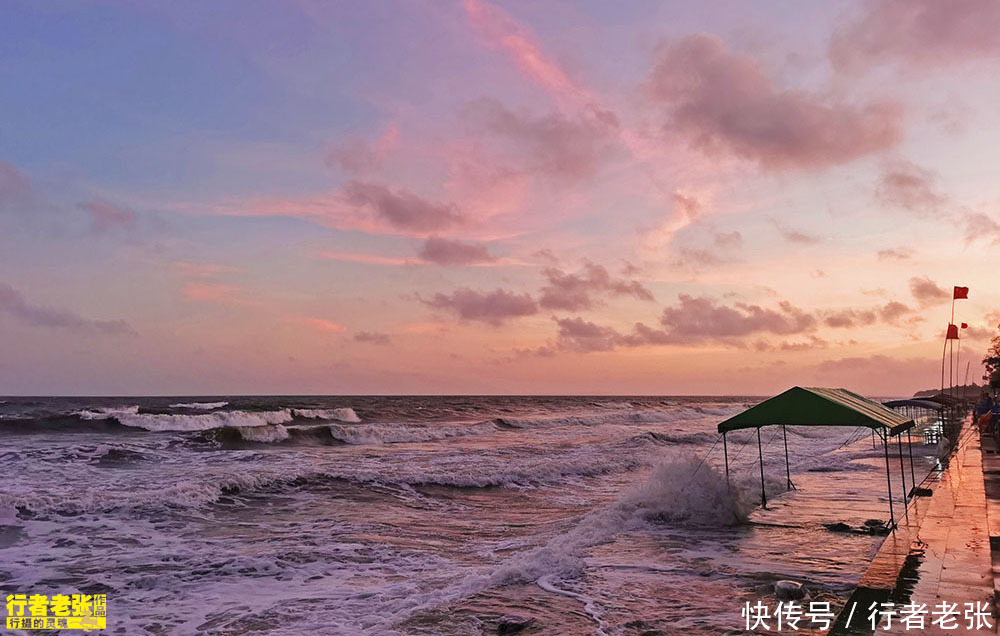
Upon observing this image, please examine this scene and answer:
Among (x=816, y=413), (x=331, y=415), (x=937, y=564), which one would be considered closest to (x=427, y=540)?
(x=816, y=413)

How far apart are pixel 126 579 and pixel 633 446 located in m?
31.2

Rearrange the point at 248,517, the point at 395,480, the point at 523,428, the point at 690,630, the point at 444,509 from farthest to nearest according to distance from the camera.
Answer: the point at 523,428 → the point at 395,480 → the point at 444,509 → the point at 248,517 → the point at 690,630

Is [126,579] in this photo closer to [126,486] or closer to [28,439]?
[126,486]

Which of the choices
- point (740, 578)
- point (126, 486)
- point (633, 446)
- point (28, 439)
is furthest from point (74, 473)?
point (633, 446)

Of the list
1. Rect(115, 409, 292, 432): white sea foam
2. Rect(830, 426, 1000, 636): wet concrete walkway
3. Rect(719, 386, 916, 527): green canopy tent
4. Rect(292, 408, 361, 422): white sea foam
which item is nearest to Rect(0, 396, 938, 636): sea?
Rect(830, 426, 1000, 636): wet concrete walkway

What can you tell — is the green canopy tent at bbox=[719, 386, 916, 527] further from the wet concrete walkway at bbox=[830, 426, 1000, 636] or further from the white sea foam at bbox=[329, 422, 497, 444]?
the white sea foam at bbox=[329, 422, 497, 444]

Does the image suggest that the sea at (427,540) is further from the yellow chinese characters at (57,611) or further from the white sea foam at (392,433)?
the white sea foam at (392,433)

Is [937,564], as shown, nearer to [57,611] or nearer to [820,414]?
[820,414]

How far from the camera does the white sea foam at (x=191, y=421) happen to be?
46.8 m

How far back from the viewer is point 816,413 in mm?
12633

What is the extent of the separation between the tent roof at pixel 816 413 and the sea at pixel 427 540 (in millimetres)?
2178

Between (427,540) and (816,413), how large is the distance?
27.2 feet

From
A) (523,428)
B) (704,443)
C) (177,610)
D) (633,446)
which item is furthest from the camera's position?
(523,428)

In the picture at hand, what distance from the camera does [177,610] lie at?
913 centimetres
